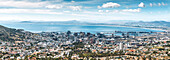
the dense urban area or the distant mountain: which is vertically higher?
the distant mountain

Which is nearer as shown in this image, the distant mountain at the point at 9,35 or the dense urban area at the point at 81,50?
the dense urban area at the point at 81,50

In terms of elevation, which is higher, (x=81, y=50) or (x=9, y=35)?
(x=9, y=35)

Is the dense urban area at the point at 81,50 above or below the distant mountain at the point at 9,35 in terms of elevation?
below

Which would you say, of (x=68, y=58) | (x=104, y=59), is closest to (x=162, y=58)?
(x=104, y=59)

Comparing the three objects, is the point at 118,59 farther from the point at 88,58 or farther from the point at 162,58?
the point at 162,58

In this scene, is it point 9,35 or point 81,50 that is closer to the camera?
point 81,50

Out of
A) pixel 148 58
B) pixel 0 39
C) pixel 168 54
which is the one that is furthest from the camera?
pixel 0 39

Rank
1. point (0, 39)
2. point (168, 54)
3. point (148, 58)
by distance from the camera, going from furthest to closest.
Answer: point (0, 39), point (168, 54), point (148, 58)

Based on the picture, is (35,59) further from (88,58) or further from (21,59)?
(88,58)

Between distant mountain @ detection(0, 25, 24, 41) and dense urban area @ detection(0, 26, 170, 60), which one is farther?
distant mountain @ detection(0, 25, 24, 41)

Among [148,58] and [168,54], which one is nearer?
[148,58]
